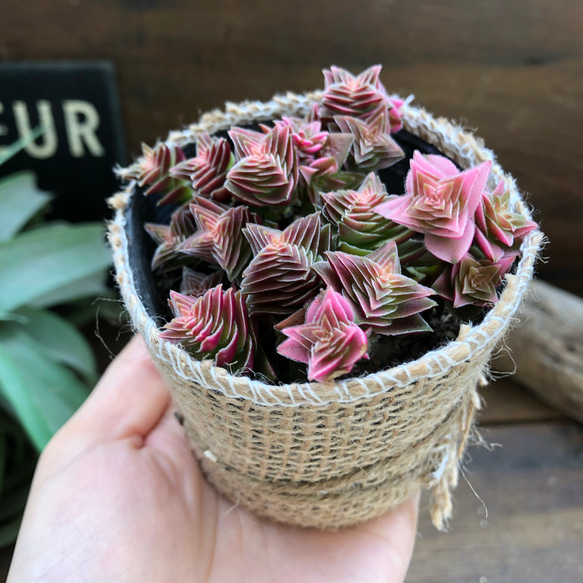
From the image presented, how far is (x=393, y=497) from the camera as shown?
0.54 metres

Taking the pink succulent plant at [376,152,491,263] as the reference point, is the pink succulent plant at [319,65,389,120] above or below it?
above

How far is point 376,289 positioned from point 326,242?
0.07 m

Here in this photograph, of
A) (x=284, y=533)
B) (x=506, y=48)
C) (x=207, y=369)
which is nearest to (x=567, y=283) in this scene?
(x=506, y=48)

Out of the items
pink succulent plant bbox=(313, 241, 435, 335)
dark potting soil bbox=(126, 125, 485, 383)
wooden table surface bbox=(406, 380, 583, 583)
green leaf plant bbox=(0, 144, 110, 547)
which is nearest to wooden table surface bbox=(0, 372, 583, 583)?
wooden table surface bbox=(406, 380, 583, 583)

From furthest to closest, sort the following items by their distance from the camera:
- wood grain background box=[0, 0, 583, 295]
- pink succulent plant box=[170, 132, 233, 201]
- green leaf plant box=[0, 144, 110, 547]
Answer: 1. wood grain background box=[0, 0, 583, 295]
2. green leaf plant box=[0, 144, 110, 547]
3. pink succulent plant box=[170, 132, 233, 201]

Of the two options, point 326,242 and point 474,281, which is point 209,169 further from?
point 474,281

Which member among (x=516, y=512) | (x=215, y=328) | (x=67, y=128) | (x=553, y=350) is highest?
(x=215, y=328)

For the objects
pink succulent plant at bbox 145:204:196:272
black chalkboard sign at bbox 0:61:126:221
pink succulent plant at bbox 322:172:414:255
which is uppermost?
pink succulent plant at bbox 322:172:414:255

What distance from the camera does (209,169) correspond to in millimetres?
434

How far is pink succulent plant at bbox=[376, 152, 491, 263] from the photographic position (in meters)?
0.35

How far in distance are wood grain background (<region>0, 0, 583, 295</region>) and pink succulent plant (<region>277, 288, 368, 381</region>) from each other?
2.01 feet

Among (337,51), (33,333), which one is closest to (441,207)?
(337,51)

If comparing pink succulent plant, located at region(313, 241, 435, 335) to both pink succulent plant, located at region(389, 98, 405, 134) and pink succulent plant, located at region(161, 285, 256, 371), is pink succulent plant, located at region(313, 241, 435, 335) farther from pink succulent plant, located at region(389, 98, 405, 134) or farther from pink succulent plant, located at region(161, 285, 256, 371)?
pink succulent plant, located at region(389, 98, 405, 134)

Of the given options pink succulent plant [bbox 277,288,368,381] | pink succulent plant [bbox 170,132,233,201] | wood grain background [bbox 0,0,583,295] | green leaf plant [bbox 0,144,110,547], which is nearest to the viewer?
pink succulent plant [bbox 277,288,368,381]
